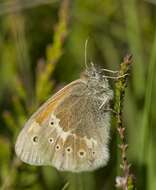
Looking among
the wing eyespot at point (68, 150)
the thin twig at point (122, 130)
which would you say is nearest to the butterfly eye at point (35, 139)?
the wing eyespot at point (68, 150)

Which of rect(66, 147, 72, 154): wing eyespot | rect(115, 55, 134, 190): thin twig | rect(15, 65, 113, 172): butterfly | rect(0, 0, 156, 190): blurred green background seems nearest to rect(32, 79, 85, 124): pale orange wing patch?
rect(15, 65, 113, 172): butterfly

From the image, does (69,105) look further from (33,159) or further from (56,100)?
(33,159)

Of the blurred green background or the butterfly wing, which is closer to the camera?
the butterfly wing

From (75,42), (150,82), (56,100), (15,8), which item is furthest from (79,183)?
(75,42)

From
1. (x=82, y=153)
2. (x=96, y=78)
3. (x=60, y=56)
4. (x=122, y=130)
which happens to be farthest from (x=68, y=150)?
(x=60, y=56)

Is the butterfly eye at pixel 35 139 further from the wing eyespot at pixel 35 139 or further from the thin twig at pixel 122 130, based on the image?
the thin twig at pixel 122 130

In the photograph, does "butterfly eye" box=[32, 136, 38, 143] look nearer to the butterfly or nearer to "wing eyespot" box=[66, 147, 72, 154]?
the butterfly

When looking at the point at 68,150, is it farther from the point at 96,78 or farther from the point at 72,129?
the point at 96,78
